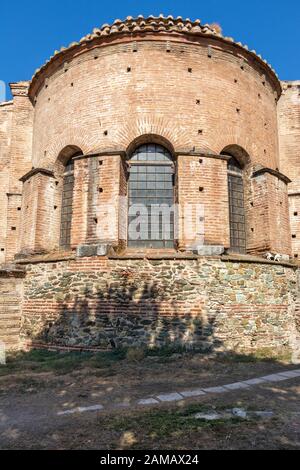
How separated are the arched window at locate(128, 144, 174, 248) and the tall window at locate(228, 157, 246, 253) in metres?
2.02

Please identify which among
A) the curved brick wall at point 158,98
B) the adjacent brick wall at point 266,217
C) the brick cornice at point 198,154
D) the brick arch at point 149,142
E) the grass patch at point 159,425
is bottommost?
the grass patch at point 159,425

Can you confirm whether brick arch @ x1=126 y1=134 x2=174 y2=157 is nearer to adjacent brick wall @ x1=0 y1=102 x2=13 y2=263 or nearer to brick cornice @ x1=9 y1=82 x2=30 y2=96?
adjacent brick wall @ x1=0 y1=102 x2=13 y2=263

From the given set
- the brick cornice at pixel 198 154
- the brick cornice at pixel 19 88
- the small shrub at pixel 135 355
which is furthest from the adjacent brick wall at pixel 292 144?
the brick cornice at pixel 19 88

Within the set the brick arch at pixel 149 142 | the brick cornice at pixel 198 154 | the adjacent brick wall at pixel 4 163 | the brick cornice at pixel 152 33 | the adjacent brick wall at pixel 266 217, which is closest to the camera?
the brick cornice at pixel 198 154

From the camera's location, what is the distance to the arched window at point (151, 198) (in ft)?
32.6

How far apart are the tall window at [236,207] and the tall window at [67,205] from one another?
5046mm

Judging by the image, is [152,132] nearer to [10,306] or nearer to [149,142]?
[149,142]

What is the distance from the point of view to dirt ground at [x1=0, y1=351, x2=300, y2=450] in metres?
3.78

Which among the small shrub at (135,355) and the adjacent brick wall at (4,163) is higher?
the adjacent brick wall at (4,163)

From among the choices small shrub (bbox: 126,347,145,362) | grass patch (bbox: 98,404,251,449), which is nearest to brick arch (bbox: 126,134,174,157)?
small shrub (bbox: 126,347,145,362)

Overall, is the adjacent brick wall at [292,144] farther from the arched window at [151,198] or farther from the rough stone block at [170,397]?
the rough stone block at [170,397]

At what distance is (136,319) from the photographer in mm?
8453

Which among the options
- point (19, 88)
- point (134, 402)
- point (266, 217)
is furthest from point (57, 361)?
point (19, 88)
